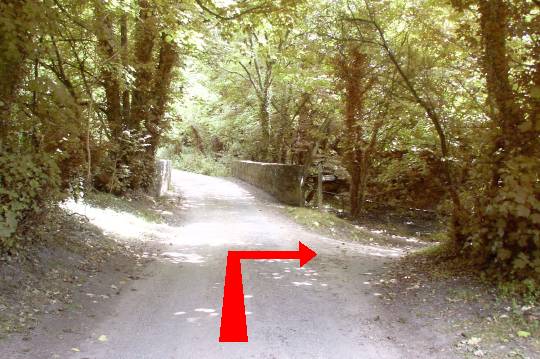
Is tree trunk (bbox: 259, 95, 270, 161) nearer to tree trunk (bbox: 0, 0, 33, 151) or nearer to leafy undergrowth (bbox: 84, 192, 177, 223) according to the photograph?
leafy undergrowth (bbox: 84, 192, 177, 223)

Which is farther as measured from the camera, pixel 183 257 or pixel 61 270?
pixel 183 257

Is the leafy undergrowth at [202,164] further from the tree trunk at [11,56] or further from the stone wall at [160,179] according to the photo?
the tree trunk at [11,56]

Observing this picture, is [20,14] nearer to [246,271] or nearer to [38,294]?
[38,294]

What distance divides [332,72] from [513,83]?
992cm

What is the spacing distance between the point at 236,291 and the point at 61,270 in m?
2.69

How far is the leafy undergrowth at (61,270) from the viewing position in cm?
598

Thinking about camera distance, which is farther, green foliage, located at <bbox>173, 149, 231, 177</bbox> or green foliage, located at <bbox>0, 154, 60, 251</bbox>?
green foliage, located at <bbox>173, 149, 231, 177</bbox>

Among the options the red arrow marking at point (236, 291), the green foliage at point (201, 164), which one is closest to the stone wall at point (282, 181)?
the red arrow marking at point (236, 291)

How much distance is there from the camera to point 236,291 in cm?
748

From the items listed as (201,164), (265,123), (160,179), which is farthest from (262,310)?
(201,164)

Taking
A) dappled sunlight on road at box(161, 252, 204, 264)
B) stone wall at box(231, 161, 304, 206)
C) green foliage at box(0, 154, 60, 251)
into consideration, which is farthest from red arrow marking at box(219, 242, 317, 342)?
stone wall at box(231, 161, 304, 206)

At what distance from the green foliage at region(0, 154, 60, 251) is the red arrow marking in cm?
298

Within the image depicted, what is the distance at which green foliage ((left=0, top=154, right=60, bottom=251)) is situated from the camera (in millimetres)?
6355

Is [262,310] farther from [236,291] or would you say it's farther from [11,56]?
[11,56]
